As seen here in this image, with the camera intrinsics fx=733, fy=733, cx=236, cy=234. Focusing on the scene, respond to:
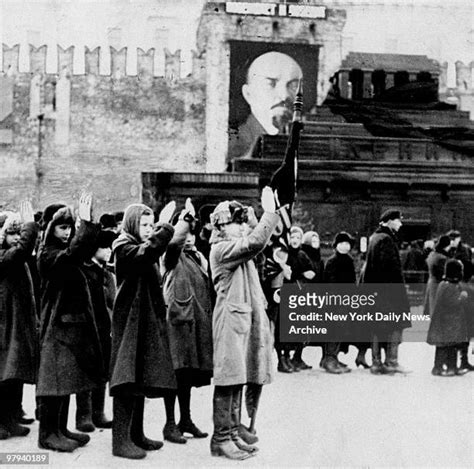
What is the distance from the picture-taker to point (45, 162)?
14555 millimetres

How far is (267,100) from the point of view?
13.6 meters

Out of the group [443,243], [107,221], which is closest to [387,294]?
[443,243]

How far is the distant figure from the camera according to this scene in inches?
537

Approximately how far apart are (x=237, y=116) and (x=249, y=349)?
37.5ft

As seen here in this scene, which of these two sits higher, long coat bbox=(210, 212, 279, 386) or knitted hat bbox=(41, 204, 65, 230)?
knitted hat bbox=(41, 204, 65, 230)

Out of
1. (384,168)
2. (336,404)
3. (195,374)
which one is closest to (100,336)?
(195,374)

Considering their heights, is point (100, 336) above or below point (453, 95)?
below

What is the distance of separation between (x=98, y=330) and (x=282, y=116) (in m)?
10.6

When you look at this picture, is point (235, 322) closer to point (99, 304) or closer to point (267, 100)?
point (99, 304)

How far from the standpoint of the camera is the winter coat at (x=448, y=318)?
6016 mm

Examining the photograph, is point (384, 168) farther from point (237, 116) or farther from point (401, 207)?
point (237, 116)

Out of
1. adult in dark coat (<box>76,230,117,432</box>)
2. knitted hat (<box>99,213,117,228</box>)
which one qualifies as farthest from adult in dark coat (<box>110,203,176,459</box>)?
knitted hat (<box>99,213,117,228</box>)

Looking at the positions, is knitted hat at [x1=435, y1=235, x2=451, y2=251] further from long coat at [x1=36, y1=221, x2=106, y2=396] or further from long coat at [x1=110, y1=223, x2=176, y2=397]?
long coat at [x1=36, y1=221, x2=106, y2=396]

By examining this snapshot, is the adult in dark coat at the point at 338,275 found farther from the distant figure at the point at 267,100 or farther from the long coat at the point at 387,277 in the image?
the distant figure at the point at 267,100
